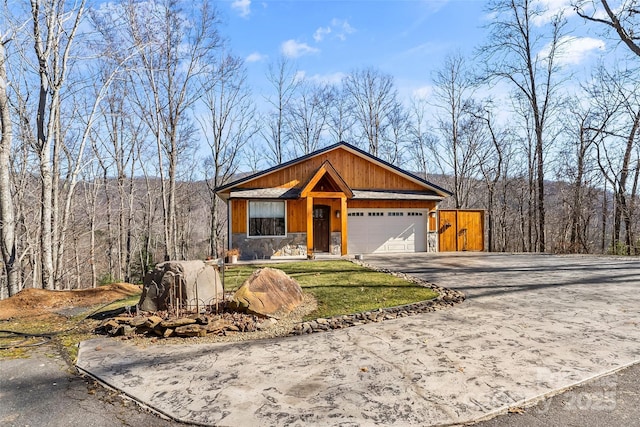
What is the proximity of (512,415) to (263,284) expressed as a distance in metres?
4.59

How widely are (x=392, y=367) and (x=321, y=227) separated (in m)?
11.7

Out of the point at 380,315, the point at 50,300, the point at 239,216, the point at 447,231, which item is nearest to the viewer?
the point at 380,315

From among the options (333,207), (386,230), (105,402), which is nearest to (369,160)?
(333,207)

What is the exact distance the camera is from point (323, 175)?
13859 millimetres

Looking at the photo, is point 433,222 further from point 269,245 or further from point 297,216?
point 269,245

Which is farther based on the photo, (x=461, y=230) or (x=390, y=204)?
(x=461, y=230)

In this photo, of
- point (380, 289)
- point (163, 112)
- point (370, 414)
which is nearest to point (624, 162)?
point (380, 289)

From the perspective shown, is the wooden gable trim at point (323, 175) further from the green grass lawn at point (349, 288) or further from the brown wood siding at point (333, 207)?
the green grass lawn at point (349, 288)

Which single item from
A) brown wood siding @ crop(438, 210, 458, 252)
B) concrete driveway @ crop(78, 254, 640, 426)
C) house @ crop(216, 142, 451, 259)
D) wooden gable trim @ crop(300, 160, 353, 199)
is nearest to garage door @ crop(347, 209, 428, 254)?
house @ crop(216, 142, 451, 259)

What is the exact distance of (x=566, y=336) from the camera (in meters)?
4.52

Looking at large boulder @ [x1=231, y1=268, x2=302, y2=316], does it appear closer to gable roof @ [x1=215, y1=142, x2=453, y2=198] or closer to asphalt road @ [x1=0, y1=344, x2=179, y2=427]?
asphalt road @ [x1=0, y1=344, x2=179, y2=427]

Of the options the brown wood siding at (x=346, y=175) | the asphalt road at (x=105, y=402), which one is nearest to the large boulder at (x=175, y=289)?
the asphalt road at (x=105, y=402)

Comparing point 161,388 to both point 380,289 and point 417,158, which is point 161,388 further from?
point 417,158

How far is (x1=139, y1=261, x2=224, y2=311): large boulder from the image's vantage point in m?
6.10
